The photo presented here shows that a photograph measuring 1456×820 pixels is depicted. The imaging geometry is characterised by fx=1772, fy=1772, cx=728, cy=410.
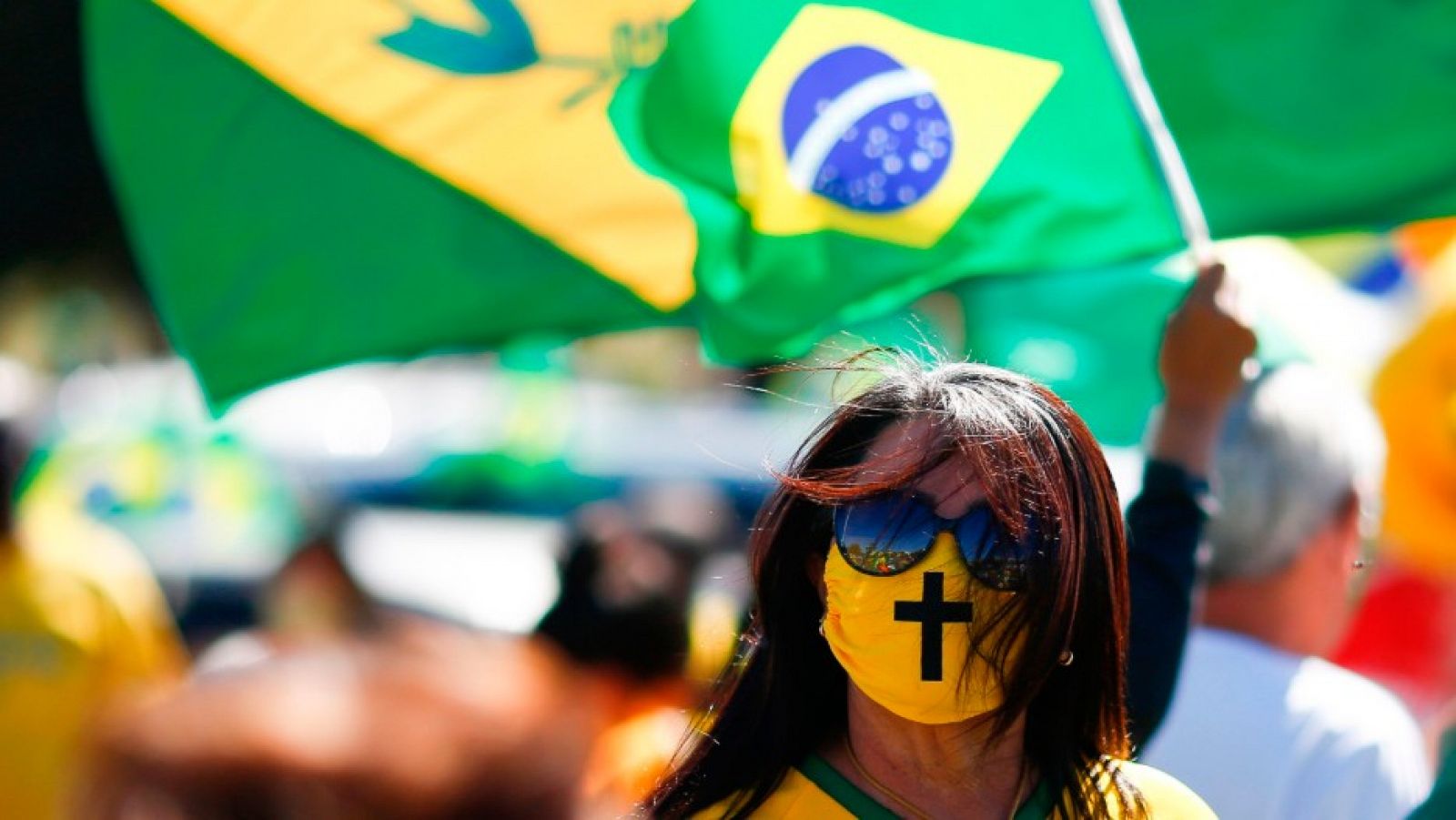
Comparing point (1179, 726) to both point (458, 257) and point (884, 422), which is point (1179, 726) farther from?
point (458, 257)

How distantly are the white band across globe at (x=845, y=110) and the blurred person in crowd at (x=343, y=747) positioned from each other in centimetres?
193

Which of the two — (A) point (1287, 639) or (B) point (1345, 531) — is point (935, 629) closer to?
(A) point (1287, 639)

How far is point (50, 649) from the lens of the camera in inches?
168

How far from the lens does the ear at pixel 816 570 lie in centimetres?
192

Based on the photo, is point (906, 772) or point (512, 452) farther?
point (512, 452)

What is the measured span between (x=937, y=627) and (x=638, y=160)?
59.8 inches

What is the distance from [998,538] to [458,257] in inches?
63.5

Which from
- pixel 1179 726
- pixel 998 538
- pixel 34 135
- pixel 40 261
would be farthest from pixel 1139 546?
pixel 40 261

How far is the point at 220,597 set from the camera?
9.18m

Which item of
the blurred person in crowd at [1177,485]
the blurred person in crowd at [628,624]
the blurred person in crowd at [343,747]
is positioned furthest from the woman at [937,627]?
the blurred person in crowd at [628,624]

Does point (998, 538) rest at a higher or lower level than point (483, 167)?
higher

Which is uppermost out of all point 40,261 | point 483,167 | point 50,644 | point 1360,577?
point 483,167

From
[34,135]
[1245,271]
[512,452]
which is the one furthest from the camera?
[512,452]

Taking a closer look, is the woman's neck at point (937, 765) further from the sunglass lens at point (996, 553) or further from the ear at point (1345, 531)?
the ear at point (1345, 531)
